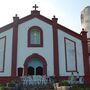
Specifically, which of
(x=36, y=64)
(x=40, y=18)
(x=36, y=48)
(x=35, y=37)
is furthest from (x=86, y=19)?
(x=36, y=64)

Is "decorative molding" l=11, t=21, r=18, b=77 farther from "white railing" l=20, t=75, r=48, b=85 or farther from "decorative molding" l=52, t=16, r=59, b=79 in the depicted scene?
"decorative molding" l=52, t=16, r=59, b=79

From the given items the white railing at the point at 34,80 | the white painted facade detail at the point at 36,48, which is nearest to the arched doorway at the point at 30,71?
the white painted facade detail at the point at 36,48

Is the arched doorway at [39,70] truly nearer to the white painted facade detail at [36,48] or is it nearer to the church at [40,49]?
the church at [40,49]

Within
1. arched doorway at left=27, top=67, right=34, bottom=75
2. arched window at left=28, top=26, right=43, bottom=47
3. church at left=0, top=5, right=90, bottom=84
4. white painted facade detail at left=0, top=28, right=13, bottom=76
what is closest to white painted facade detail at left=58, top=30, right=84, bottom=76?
church at left=0, top=5, right=90, bottom=84

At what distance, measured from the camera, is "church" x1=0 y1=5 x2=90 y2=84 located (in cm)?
3159

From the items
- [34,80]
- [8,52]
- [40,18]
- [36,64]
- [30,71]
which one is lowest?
[34,80]

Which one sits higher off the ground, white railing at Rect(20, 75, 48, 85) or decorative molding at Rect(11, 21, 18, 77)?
decorative molding at Rect(11, 21, 18, 77)

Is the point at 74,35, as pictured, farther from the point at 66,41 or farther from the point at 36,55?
the point at 36,55

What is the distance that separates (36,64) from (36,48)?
6.77ft

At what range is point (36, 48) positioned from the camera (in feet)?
106

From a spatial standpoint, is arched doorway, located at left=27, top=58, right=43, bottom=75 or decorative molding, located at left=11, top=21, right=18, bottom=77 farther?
arched doorway, located at left=27, top=58, right=43, bottom=75

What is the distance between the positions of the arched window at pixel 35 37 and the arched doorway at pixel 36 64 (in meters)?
1.52

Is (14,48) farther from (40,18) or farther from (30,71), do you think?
(40,18)

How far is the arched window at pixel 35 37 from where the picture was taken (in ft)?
107
